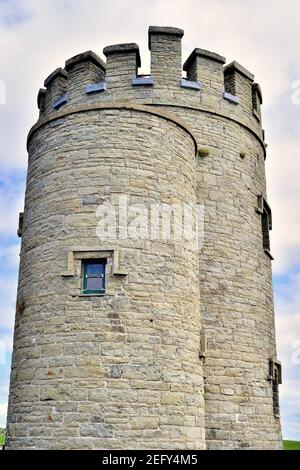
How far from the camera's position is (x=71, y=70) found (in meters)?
12.0

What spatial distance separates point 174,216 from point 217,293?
6.66 ft

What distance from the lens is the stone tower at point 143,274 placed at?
331 inches

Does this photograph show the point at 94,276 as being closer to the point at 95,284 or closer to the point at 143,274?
the point at 95,284

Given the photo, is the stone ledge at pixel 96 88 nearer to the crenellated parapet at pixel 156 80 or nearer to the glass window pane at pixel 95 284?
the crenellated parapet at pixel 156 80

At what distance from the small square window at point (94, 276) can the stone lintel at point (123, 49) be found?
4928mm

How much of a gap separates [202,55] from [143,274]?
18.7ft

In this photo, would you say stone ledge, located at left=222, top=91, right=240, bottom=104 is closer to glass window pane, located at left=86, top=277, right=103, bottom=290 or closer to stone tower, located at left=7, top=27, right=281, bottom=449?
stone tower, located at left=7, top=27, right=281, bottom=449

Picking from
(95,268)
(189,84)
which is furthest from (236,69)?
(95,268)

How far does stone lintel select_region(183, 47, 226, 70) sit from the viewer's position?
12.1m

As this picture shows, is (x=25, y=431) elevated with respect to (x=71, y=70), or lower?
lower

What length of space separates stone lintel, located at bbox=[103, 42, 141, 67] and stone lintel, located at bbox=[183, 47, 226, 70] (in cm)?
123
